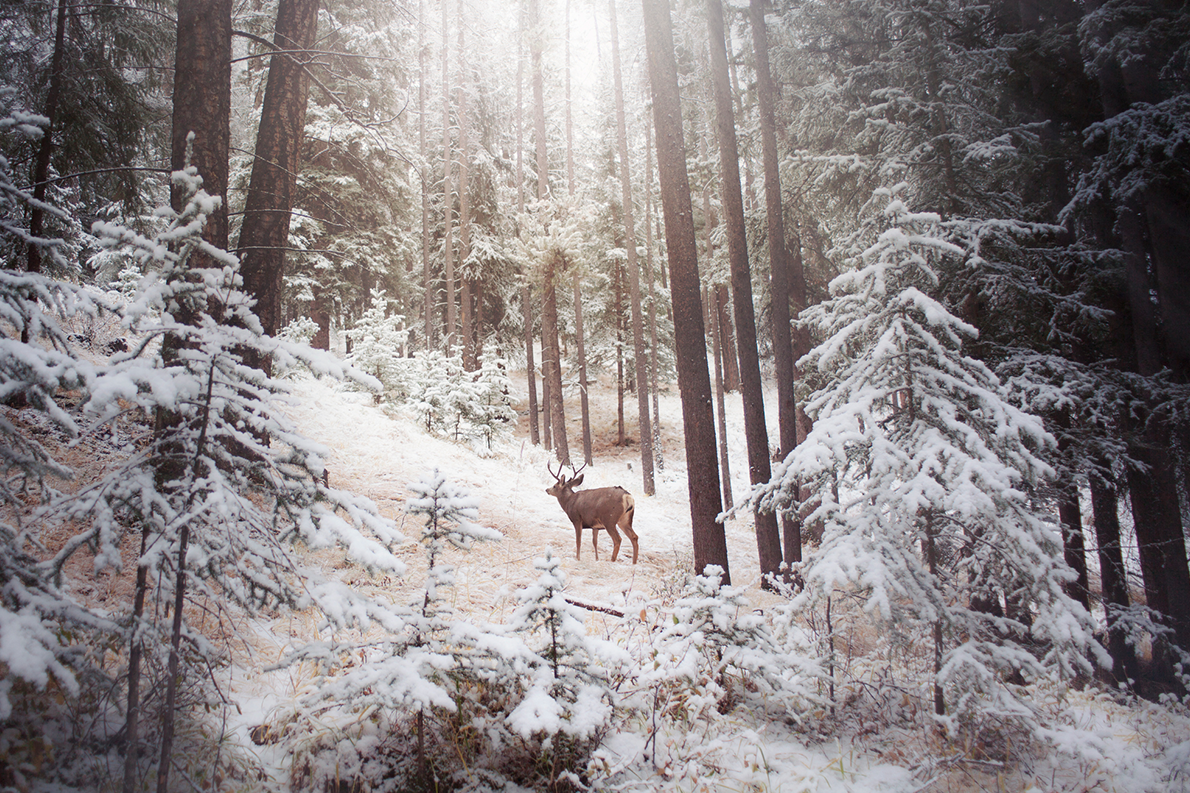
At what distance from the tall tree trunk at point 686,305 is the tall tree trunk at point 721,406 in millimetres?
5081

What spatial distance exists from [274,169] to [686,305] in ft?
17.9

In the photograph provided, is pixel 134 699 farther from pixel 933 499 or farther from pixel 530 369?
pixel 530 369

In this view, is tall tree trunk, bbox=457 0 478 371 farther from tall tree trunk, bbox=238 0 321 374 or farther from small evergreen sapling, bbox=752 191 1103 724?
small evergreen sapling, bbox=752 191 1103 724

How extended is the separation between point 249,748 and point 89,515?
1851 millimetres

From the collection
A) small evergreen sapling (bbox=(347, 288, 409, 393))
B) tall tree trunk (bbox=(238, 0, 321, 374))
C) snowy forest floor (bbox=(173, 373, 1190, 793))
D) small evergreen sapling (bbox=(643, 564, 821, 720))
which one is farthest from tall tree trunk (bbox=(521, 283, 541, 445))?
small evergreen sapling (bbox=(643, 564, 821, 720))

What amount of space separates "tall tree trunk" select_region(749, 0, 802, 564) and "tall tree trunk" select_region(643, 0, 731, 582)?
3.08 metres

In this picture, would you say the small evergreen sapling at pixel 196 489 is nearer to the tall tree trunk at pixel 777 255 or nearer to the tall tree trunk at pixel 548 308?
→ the tall tree trunk at pixel 777 255

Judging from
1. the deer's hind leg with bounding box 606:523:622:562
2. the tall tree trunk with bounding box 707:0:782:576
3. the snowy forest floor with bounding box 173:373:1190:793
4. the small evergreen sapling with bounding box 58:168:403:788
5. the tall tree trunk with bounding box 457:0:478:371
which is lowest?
the snowy forest floor with bounding box 173:373:1190:793

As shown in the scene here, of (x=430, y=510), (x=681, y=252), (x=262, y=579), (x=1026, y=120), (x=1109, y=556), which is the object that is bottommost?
(x=1109, y=556)

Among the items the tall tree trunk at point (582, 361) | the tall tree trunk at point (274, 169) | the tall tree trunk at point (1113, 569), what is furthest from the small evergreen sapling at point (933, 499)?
the tall tree trunk at point (582, 361)

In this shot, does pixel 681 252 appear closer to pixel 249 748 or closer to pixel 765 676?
pixel 765 676

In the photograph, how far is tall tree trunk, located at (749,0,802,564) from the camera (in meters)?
8.89

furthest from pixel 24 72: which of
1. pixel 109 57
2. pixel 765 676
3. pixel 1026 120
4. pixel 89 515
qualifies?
pixel 1026 120

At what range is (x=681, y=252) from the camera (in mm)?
6371
